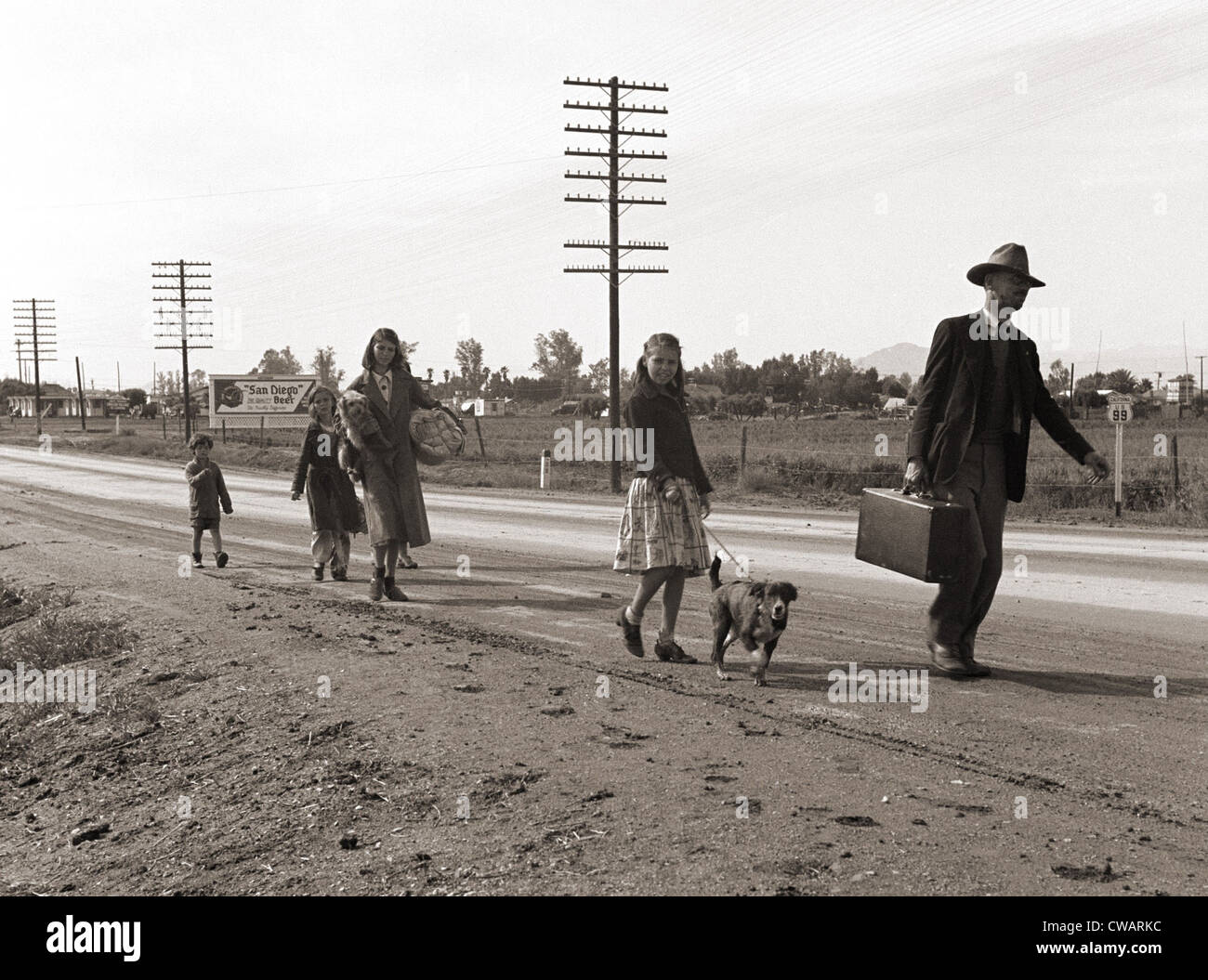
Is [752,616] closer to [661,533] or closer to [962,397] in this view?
[661,533]

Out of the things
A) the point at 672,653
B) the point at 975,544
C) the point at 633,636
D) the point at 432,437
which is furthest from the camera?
the point at 432,437

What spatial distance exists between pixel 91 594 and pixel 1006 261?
8.85m

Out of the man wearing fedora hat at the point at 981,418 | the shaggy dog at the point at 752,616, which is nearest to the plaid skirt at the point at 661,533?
the shaggy dog at the point at 752,616

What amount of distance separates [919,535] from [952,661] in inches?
34.1

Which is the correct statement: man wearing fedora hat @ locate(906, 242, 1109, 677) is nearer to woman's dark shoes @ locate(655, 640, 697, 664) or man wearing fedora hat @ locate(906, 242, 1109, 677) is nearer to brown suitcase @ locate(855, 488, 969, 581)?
brown suitcase @ locate(855, 488, 969, 581)

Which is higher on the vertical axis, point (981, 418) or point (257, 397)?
point (257, 397)

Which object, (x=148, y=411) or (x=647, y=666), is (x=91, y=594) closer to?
(x=647, y=666)

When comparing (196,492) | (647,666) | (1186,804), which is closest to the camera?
(1186,804)

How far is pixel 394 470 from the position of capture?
10164 mm

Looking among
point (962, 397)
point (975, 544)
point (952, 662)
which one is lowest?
point (952, 662)

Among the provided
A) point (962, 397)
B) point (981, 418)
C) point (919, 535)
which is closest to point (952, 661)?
point (919, 535)

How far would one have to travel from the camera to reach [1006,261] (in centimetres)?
652

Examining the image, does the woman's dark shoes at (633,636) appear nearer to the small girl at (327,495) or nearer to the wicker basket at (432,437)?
the wicker basket at (432,437)
